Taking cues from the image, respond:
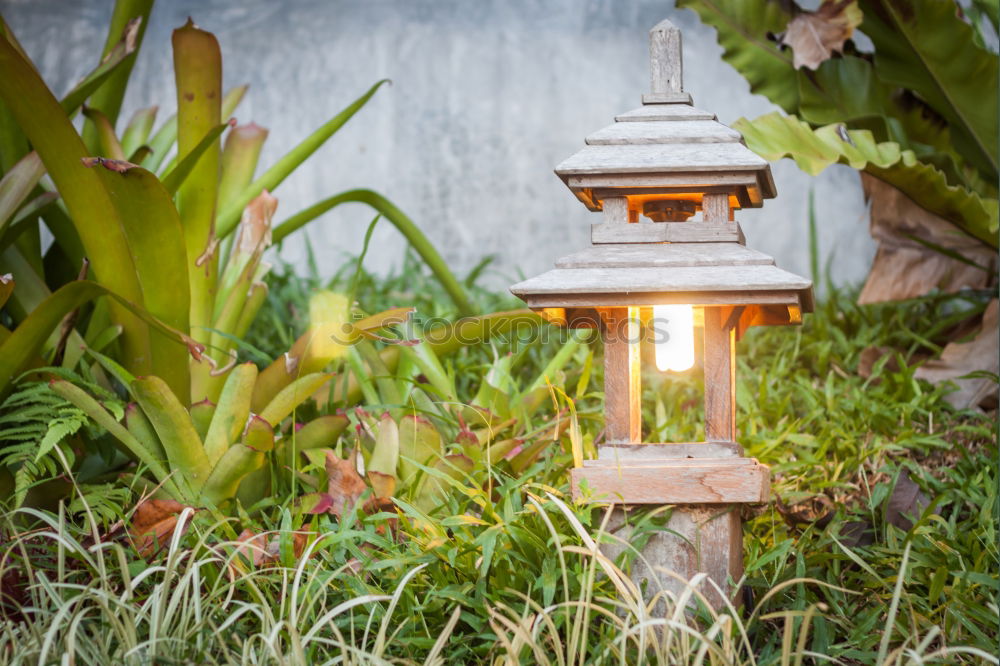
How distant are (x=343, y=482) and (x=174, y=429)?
0.26 metres

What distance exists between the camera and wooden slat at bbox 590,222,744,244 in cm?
115

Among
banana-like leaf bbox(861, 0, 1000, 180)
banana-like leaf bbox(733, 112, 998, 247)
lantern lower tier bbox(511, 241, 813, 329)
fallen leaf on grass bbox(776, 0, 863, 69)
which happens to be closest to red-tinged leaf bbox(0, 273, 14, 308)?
lantern lower tier bbox(511, 241, 813, 329)

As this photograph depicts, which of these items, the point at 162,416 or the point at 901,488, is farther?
the point at 901,488

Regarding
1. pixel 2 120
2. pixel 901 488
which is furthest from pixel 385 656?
pixel 2 120

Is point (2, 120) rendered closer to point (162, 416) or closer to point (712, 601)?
point (162, 416)

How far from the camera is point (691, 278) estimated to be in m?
1.11

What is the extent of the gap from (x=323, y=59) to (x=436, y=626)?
2.15m

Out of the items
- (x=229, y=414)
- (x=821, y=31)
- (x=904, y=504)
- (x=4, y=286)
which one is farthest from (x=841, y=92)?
(x=4, y=286)

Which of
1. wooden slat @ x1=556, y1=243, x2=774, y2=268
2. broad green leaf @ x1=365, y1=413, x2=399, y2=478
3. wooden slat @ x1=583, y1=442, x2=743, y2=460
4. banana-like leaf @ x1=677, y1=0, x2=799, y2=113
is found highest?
banana-like leaf @ x1=677, y1=0, x2=799, y2=113

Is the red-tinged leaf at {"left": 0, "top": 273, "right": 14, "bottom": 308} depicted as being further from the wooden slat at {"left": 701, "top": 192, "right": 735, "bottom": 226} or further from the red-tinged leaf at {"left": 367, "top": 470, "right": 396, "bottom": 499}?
the wooden slat at {"left": 701, "top": 192, "right": 735, "bottom": 226}

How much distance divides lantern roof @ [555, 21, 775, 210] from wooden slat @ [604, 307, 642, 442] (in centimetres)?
16

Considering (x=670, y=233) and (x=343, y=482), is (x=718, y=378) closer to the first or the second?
(x=670, y=233)

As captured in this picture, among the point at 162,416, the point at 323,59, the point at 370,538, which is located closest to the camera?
the point at 370,538

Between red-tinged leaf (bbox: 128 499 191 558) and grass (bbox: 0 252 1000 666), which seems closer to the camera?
grass (bbox: 0 252 1000 666)
